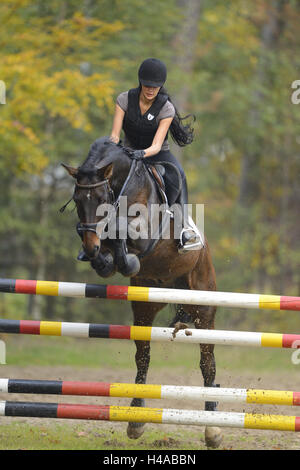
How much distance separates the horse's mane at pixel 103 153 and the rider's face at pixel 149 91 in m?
0.48

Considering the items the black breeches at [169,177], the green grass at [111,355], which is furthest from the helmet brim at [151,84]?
the green grass at [111,355]

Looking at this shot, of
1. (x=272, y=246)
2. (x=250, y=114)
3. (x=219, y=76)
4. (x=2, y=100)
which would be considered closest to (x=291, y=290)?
(x=272, y=246)

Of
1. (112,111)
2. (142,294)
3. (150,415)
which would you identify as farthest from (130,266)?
(112,111)

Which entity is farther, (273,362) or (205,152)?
(205,152)

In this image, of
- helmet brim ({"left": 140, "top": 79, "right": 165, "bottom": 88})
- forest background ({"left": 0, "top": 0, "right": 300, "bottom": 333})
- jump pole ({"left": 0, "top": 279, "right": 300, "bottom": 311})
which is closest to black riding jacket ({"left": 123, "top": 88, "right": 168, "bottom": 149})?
helmet brim ({"left": 140, "top": 79, "right": 165, "bottom": 88})

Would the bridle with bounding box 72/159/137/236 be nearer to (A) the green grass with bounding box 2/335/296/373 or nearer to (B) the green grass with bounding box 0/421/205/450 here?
(B) the green grass with bounding box 0/421/205/450

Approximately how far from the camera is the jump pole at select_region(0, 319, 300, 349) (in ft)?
14.8

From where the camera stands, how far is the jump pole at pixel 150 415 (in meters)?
4.43

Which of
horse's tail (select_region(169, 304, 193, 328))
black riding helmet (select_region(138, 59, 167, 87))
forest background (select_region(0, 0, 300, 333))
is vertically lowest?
horse's tail (select_region(169, 304, 193, 328))

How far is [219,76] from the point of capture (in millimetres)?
19172

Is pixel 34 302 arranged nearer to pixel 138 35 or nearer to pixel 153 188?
pixel 138 35

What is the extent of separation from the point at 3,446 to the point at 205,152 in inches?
721

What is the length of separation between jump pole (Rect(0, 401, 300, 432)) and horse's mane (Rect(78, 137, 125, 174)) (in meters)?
1.71

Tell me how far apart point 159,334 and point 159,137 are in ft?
5.06
